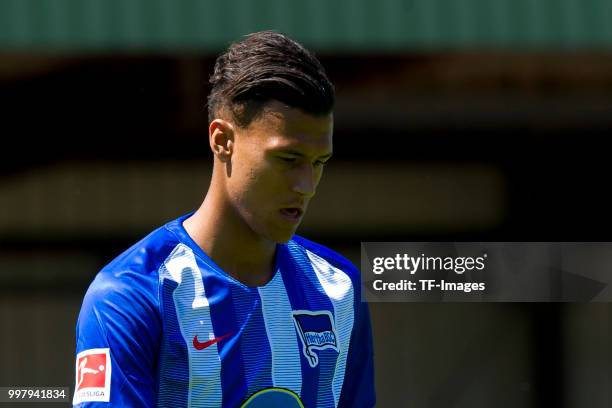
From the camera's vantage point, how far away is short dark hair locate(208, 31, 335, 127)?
7.72 ft

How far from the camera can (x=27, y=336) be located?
5.82 m

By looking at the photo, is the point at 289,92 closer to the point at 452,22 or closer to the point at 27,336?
the point at 452,22

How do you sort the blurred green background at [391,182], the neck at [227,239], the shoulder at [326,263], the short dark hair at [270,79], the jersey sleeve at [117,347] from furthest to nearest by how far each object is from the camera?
the blurred green background at [391,182], the shoulder at [326,263], the neck at [227,239], the short dark hair at [270,79], the jersey sleeve at [117,347]

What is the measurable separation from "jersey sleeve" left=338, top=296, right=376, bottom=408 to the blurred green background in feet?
9.50

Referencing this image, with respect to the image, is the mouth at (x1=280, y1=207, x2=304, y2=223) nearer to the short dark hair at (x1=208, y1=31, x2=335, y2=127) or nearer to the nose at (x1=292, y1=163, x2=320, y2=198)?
the nose at (x1=292, y1=163, x2=320, y2=198)

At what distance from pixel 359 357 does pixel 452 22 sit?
2.88 m

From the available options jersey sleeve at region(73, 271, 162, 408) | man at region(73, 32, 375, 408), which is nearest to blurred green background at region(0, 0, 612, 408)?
man at region(73, 32, 375, 408)

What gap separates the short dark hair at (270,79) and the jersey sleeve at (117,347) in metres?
0.47

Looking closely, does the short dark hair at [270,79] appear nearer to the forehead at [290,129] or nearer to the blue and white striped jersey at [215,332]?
the forehead at [290,129]

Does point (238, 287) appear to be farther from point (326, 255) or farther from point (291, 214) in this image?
point (326, 255)

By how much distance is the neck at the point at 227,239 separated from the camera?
251 cm

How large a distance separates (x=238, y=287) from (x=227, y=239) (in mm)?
120

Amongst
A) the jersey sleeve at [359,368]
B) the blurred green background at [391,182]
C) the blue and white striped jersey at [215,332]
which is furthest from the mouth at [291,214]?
the blurred green background at [391,182]

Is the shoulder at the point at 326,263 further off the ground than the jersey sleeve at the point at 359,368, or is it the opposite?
the shoulder at the point at 326,263
